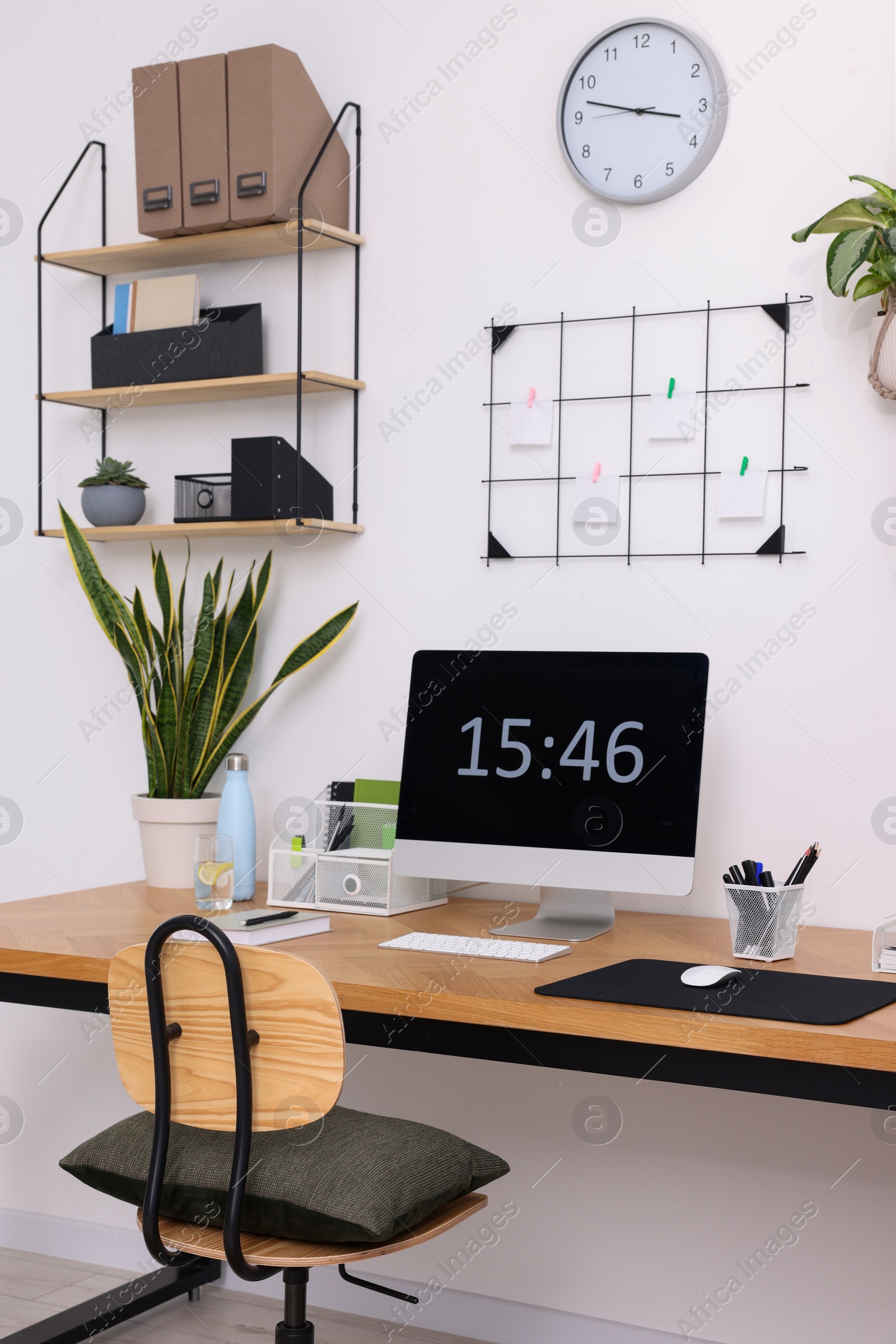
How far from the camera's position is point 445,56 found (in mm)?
2672

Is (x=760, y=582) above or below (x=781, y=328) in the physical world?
below

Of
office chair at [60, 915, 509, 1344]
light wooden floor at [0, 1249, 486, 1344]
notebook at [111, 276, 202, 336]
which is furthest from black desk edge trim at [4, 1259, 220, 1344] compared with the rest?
notebook at [111, 276, 202, 336]

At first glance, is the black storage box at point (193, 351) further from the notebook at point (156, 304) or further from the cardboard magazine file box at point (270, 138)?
the cardboard magazine file box at point (270, 138)

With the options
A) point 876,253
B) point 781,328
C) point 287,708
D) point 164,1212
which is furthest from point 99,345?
point 164,1212

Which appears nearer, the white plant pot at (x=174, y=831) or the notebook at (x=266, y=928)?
the notebook at (x=266, y=928)

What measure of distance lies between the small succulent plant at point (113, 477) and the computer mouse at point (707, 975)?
1.70 metres

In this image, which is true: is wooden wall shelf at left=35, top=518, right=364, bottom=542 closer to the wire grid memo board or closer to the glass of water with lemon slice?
the wire grid memo board

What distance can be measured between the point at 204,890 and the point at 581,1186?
3.05 feet

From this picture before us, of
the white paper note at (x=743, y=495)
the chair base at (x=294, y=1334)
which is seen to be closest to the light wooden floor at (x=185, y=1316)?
the chair base at (x=294, y=1334)

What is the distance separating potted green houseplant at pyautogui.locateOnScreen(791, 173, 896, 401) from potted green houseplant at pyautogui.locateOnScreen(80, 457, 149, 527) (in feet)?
4.89

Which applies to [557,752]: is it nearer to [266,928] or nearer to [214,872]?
→ [266,928]

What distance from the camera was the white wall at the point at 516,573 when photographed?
2.33 metres

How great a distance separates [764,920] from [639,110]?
1524 millimetres

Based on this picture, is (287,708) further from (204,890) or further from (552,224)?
(552,224)
